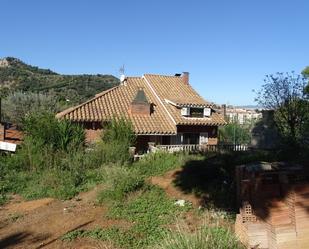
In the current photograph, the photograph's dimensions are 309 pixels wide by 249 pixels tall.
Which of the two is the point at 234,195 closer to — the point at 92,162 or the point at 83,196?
the point at 83,196

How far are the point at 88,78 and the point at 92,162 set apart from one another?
209 ft

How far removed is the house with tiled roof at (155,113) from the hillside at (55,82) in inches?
1282

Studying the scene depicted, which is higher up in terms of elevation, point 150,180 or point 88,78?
point 88,78

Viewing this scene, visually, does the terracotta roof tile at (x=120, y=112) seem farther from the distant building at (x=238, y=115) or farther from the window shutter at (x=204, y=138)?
the distant building at (x=238, y=115)

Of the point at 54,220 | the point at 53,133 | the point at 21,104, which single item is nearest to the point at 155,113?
the point at 53,133

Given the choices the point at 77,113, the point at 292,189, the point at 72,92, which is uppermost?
the point at 72,92

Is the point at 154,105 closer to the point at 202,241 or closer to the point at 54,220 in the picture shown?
the point at 54,220

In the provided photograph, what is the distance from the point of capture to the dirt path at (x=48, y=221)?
26.6ft

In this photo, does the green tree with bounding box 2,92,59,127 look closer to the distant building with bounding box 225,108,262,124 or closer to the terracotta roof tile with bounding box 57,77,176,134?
the terracotta roof tile with bounding box 57,77,176,134

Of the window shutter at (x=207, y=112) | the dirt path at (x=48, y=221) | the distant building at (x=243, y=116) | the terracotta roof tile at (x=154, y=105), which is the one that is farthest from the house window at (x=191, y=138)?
the dirt path at (x=48, y=221)

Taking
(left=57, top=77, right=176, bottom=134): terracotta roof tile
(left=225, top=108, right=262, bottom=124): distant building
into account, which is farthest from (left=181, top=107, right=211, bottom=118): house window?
(left=225, top=108, right=262, bottom=124): distant building

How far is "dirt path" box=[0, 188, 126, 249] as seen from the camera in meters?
8.09

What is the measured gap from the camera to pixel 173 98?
28188 mm

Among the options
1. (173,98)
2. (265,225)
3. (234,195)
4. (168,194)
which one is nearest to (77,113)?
(173,98)
